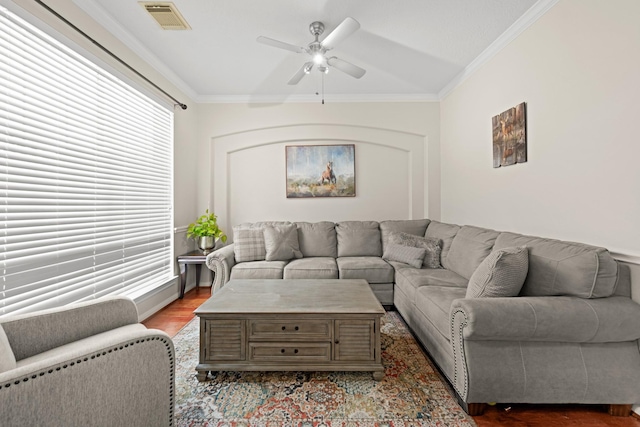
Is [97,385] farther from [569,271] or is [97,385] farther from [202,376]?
[569,271]

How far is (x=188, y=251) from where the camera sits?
4.04 m

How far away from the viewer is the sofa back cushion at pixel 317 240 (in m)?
3.88

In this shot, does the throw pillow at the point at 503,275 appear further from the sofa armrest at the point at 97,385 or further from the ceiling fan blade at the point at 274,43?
the ceiling fan blade at the point at 274,43

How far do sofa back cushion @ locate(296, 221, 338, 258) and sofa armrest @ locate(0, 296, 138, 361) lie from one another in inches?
93.8

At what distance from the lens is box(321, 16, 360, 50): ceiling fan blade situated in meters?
2.03

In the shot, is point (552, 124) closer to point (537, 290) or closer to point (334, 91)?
point (537, 290)

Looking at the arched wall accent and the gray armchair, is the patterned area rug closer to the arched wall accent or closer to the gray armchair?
the gray armchair

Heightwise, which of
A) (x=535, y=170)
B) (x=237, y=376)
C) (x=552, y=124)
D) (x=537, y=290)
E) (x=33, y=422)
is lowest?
(x=237, y=376)

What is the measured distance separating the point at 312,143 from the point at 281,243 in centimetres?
162

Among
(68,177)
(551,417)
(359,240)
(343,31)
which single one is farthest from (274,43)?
(551,417)

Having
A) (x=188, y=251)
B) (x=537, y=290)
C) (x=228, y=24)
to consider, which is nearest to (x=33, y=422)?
(x=537, y=290)

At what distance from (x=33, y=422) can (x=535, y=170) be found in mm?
3284

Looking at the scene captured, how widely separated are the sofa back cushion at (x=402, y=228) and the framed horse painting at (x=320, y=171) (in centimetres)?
74

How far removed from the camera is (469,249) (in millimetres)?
2803
